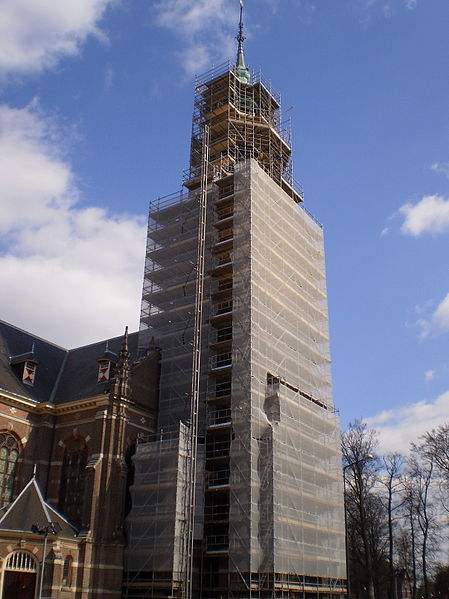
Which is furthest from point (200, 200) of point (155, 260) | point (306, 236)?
point (306, 236)

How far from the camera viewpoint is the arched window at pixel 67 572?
98.0ft

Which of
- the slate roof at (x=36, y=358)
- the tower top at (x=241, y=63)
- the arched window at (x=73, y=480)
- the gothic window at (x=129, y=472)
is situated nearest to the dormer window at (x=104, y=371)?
the slate roof at (x=36, y=358)

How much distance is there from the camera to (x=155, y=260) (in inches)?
1735

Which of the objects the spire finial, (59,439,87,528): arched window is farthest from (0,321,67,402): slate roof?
the spire finial

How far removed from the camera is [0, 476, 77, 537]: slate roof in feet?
98.4

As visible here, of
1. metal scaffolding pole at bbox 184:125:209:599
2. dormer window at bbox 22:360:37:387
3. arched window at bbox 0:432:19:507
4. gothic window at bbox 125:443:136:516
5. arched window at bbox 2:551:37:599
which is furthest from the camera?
dormer window at bbox 22:360:37:387

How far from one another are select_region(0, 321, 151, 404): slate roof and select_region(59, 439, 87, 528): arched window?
3.48m

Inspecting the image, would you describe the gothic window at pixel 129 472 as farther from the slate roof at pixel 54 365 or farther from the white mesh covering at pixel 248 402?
the slate roof at pixel 54 365

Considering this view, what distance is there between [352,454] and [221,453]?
17.8m

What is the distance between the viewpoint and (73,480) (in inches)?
1437

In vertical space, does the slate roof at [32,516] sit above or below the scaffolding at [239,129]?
below

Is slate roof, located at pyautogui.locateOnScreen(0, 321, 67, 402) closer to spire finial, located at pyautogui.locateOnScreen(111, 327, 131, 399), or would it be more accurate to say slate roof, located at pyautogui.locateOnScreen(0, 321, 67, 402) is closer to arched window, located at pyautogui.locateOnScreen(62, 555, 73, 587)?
spire finial, located at pyautogui.locateOnScreen(111, 327, 131, 399)

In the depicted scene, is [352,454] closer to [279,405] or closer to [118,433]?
[279,405]

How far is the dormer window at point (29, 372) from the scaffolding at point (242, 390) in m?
8.05
